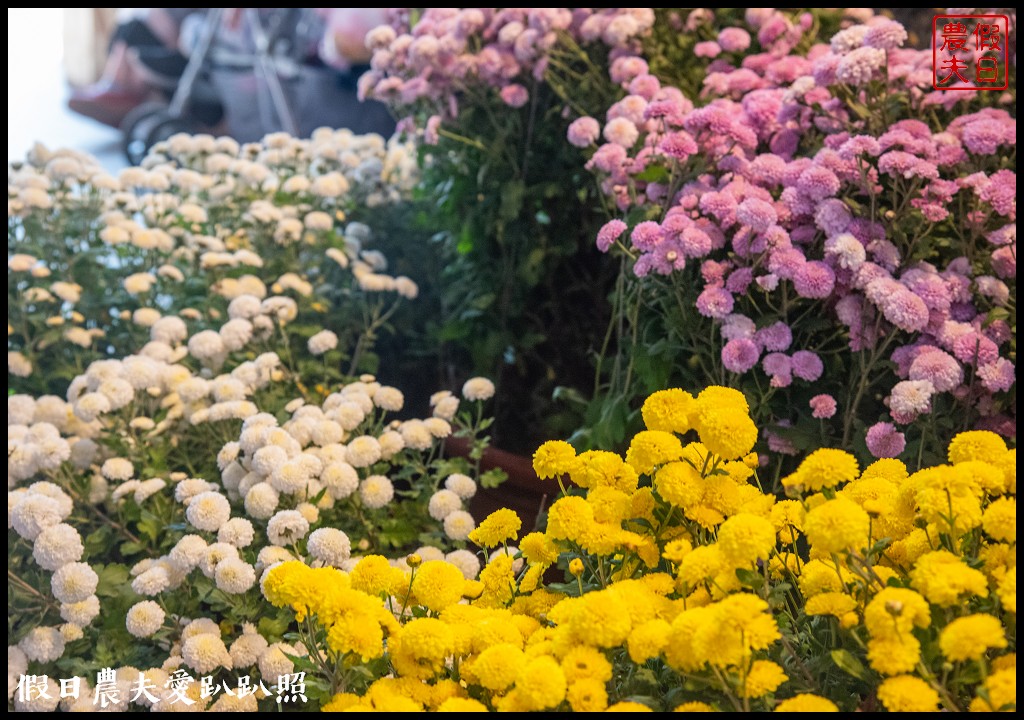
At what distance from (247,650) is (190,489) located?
0.33 m

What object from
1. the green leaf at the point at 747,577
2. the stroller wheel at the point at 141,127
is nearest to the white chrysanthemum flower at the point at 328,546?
the green leaf at the point at 747,577

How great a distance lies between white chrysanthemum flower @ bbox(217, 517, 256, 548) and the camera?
1580 millimetres

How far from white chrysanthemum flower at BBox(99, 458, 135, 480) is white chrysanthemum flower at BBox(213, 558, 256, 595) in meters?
0.42

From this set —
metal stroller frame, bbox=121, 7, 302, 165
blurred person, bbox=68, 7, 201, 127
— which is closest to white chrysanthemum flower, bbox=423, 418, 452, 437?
metal stroller frame, bbox=121, 7, 302, 165

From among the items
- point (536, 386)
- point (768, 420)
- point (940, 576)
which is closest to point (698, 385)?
point (768, 420)

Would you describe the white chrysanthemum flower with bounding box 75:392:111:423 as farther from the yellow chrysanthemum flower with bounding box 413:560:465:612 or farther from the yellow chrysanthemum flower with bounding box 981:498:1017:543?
the yellow chrysanthemum flower with bounding box 981:498:1017:543

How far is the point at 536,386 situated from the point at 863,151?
3.88ft

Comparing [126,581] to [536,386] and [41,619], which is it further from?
[536,386]

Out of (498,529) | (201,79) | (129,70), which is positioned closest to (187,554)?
(498,529)

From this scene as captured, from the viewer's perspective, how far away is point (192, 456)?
202 centimetres

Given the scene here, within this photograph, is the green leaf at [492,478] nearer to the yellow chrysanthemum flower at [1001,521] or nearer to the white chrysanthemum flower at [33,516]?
the white chrysanthemum flower at [33,516]

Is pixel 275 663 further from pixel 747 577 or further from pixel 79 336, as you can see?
pixel 79 336

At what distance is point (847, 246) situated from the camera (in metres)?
1.68

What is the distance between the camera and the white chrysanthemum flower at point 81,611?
1.58m
